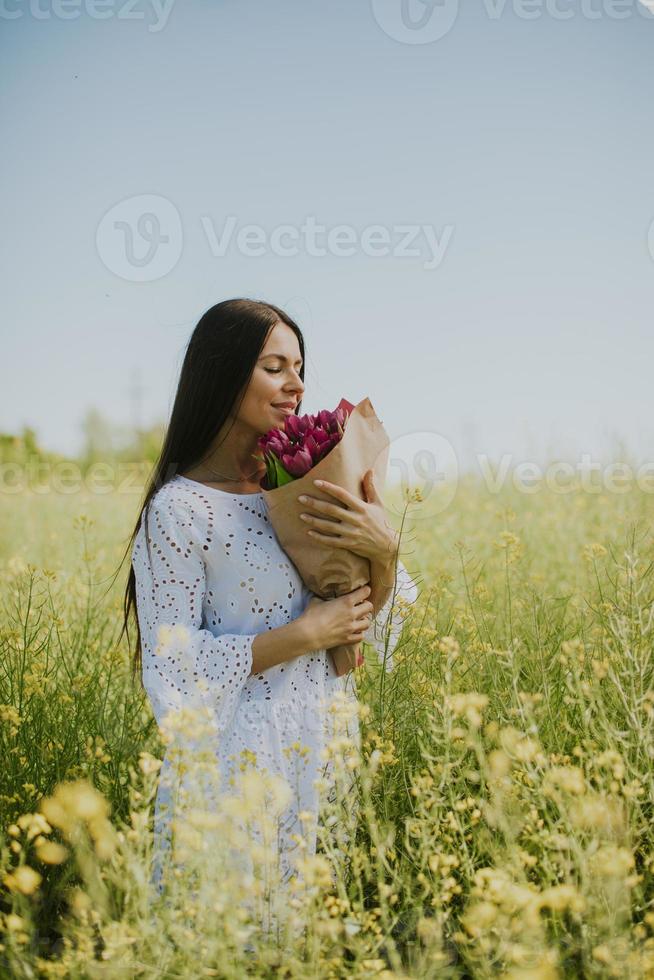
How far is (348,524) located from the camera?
6.72ft

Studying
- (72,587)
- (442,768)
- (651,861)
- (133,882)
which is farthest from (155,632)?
(72,587)

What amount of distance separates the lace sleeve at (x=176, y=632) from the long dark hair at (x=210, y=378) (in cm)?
17

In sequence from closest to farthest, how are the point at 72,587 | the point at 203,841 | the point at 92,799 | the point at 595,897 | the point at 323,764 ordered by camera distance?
1. the point at 92,799
2. the point at 203,841
3. the point at 595,897
4. the point at 323,764
5. the point at 72,587

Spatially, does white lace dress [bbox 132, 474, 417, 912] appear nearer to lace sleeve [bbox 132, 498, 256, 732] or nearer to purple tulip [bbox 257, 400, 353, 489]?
lace sleeve [bbox 132, 498, 256, 732]

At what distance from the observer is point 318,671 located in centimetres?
218

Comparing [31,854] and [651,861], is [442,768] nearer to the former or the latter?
[651,861]

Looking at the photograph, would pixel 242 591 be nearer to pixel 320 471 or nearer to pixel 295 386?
pixel 320 471

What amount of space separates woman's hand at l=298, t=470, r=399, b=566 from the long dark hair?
44cm

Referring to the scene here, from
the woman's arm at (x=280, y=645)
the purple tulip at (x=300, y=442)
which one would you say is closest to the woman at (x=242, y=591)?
the woman's arm at (x=280, y=645)

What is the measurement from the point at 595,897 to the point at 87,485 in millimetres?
11126

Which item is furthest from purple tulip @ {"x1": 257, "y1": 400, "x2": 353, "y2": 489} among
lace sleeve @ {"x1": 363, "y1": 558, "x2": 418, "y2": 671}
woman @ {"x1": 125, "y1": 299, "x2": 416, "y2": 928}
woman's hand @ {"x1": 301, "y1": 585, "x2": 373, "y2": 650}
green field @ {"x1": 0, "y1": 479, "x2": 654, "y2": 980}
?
green field @ {"x1": 0, "y1": 479, "x2": 654, "y2": 980}

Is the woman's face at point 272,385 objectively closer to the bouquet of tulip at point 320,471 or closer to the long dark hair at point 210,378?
the long dark hair at point 210,378

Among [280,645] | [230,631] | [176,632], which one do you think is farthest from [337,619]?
[176,632]

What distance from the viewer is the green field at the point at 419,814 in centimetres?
145
